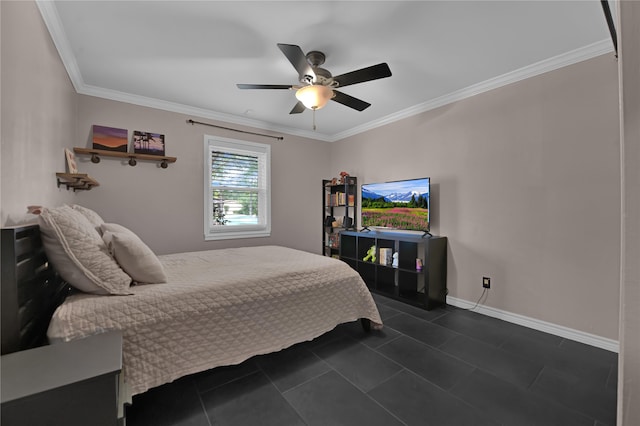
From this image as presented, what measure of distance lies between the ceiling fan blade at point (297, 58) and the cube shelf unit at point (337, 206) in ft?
7.71

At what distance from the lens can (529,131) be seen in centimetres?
262

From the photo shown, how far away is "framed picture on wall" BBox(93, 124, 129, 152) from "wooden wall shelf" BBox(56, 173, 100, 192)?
0.48m

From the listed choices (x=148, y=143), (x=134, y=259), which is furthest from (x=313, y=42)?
(x=148, y=143)

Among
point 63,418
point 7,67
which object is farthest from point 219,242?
point 63,418

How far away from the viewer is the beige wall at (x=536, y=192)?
2.22 m

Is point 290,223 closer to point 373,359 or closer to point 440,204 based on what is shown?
point 440,204

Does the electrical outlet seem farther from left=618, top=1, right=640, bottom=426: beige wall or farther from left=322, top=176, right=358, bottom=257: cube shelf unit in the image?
left=618, top=1, right=640, bottom=426: beige wall

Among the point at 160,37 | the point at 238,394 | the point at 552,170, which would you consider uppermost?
the point at 160,37

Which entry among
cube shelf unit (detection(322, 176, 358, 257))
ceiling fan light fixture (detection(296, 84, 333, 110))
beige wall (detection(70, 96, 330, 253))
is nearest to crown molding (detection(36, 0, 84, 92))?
beige wall (detection(70, 96, 330, 253))

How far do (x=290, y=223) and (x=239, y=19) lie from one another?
9.76 feet

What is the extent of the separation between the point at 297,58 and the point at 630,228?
6.52ft

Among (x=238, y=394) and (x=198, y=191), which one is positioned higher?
(x=198, y=191)

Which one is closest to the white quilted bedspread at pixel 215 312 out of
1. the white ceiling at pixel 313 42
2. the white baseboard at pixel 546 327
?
the white baseboard at pixel 546 327

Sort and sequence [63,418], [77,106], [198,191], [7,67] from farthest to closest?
[198,191]
[77,106]
[7,67]
[63,418]
